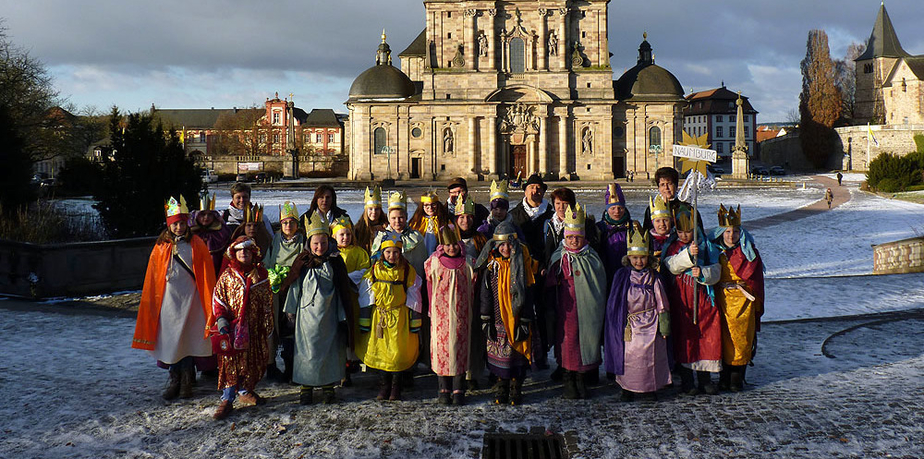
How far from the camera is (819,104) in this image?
73.7 meters

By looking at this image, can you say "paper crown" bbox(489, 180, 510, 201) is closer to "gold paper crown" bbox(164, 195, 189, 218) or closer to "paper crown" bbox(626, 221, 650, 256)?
"paper crown" bbox(626, 221, 650, 256)

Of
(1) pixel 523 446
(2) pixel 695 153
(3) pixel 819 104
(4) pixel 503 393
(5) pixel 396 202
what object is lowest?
(1) pixel 523 446

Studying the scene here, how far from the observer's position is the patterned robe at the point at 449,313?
263 inches

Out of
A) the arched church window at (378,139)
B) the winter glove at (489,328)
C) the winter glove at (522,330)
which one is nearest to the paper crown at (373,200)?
the winter glove at (489,328)

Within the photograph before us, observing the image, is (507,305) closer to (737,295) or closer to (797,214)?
(737,295)

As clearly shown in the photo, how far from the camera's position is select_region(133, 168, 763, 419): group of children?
21.7 ft

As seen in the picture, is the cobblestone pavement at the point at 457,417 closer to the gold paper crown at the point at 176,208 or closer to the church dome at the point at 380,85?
the gold paper crown at the point at 176,208

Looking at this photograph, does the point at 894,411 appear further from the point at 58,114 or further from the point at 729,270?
the point at 58,114

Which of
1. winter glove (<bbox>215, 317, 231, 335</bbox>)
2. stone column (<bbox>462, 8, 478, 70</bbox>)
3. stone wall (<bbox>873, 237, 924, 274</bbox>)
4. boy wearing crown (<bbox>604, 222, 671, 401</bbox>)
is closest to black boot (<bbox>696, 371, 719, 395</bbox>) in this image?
boy wearing crown (<bbox>604, 222, 671, 401</bbox>)

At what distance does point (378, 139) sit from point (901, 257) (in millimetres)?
41960

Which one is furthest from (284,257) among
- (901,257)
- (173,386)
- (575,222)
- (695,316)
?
(901,257)

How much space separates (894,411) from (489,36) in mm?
48139

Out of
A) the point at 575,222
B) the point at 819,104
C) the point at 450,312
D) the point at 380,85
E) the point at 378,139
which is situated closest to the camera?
the point at 450,312

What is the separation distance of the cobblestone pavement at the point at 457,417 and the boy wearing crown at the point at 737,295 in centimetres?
41
